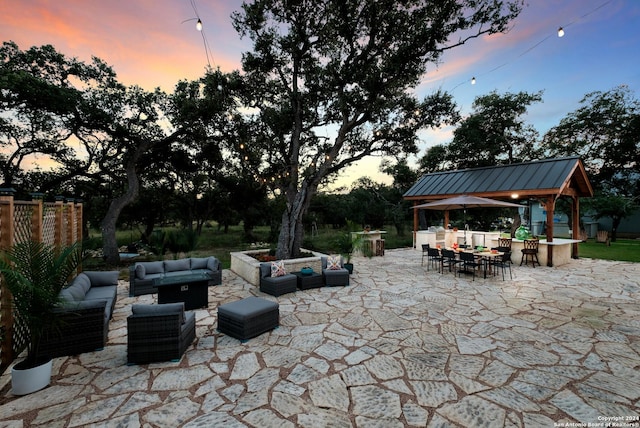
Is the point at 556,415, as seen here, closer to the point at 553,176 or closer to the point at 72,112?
the point at 553,176

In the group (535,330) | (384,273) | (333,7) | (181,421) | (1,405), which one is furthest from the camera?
(384,273)

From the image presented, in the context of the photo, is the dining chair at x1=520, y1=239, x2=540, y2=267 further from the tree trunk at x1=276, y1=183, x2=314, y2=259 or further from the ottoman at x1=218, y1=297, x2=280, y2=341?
the ottoman at x1=218, y1=297, x2=280, y2=341

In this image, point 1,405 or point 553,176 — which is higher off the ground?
point 553,176

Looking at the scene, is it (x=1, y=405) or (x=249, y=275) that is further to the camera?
(x=249, y=275)

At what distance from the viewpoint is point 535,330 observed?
182 inches

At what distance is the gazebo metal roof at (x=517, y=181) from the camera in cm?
1030

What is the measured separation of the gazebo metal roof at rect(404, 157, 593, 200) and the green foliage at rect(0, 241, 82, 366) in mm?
13399

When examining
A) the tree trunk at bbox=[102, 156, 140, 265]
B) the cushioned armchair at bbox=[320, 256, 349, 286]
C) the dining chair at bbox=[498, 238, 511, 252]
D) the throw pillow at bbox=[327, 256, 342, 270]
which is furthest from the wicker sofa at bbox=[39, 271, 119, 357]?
the dining chair at bbox=[498, 238, 511, 252]

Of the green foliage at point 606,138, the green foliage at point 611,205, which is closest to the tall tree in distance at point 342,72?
the green foliage at point 611,205

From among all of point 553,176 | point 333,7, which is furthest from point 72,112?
point 553,176

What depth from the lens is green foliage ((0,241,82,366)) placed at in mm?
2904

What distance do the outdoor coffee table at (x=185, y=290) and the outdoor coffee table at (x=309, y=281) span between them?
230 centimetres

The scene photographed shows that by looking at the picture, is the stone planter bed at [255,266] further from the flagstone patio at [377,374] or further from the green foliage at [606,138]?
the green foliage at [606,138]

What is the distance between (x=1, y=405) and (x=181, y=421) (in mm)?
1953
